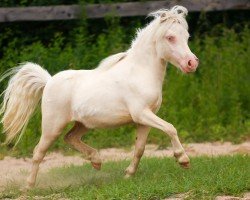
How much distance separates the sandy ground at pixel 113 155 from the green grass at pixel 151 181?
65cm

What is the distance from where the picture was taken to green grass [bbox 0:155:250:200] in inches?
285

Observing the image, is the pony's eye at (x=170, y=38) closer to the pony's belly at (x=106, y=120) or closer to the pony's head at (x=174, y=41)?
the pony's head at (x=174, y=41)

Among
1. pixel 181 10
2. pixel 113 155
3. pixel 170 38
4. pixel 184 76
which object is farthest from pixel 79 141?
pixel 184 76

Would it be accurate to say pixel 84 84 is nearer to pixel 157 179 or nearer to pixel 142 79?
pixel 142 79

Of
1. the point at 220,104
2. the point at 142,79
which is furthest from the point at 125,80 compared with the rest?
the point at 220,104

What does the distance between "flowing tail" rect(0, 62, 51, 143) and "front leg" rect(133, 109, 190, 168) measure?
1.33 m

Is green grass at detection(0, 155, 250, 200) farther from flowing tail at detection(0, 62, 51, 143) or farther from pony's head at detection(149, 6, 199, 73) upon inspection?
pony's head at detection(149, 6, 199, 73)

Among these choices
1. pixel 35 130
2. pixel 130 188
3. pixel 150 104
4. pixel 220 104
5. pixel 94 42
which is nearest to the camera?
pixel 130 188

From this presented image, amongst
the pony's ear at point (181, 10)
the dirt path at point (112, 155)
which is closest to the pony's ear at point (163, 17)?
the pony's ear at point (181, 10)

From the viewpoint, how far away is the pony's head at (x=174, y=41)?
7926 mm

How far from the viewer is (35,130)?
11867 millimetres

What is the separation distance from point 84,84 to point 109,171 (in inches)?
51.9

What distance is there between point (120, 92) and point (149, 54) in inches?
19.5

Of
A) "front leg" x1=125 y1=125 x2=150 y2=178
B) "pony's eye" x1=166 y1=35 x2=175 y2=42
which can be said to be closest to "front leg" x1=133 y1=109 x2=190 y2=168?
"front leg" x1=125 y1=125 x2=150 y2=178
